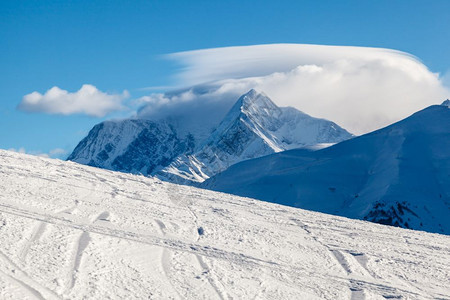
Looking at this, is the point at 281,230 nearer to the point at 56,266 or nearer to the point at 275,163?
the point at 56,266

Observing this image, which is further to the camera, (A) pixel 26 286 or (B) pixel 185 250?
(B) pixel 185 250

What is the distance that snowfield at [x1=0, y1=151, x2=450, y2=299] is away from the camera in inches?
454

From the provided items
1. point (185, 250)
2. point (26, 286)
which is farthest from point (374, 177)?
point (26, 286)

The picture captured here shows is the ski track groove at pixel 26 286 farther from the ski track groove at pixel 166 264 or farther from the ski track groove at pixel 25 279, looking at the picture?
the ski track groove at pixel 166 264

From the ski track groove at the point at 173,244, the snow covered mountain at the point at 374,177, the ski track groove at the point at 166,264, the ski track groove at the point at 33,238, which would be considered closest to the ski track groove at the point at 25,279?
the ski track groove at the point at 33,238

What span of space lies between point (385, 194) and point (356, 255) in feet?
172

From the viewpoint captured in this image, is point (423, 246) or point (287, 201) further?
point (287, 201)

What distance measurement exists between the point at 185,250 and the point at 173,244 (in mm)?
691

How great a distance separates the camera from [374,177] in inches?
3095

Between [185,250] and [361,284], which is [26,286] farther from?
[361,284]

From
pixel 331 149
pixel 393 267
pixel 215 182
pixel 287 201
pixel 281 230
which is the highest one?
pixel 331 149

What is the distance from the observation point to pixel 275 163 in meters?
90.9

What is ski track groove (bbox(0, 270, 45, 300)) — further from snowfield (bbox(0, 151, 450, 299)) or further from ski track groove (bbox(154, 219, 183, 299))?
ski track groove (bbox(154, 219, 183, 299))

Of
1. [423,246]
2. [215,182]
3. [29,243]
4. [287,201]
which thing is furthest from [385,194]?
[29,243]
